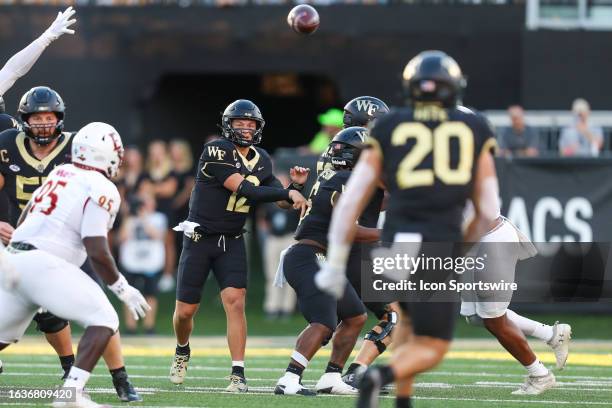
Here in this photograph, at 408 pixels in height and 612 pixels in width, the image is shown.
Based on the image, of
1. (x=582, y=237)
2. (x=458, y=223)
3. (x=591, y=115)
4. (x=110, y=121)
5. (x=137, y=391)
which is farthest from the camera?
(x=110, y=121)

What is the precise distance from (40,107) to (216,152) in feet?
4.27

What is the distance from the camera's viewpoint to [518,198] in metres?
14.4

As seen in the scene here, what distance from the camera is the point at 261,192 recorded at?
360 inches

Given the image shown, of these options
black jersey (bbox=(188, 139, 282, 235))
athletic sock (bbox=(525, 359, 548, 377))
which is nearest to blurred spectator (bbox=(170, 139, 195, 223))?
black jersey (bbox=(188, 139, 282, 235))

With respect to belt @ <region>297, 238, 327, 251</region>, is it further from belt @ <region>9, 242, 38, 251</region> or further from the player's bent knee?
belt @ <region>9, 242, 38, 251</region>

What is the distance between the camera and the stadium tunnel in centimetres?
1911

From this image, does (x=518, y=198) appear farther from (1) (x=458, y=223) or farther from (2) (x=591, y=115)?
(1) (x=458, y=223)

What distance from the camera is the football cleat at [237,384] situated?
350 inches

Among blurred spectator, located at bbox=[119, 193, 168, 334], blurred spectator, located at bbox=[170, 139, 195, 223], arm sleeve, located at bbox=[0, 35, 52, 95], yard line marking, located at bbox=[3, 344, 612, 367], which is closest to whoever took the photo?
arm sleeve, located at bbox=[0, 35, 52, 95]

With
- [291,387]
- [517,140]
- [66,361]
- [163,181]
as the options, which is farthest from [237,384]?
[163,181]

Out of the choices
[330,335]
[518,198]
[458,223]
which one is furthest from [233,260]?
[518,198]

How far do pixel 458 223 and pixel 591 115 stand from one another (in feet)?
33.0

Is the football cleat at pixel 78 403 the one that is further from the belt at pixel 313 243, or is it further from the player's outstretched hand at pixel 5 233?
the belt at pixel 313 243

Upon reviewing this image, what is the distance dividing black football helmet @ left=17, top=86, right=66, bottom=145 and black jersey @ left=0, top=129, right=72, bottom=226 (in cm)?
11
